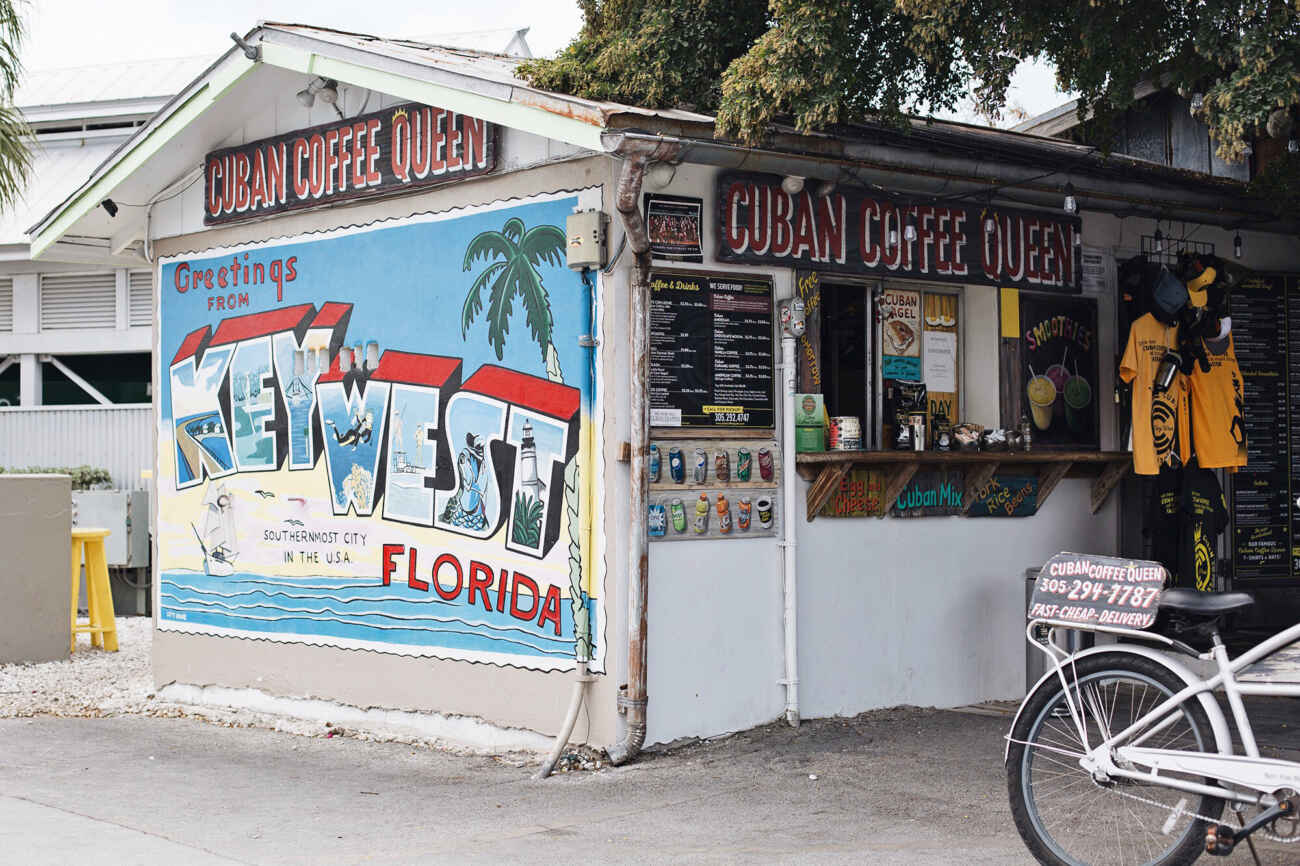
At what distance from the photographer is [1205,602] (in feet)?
17.1

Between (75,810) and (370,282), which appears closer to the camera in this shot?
(75,810)

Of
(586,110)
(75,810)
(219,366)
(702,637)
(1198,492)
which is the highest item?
(586,110)

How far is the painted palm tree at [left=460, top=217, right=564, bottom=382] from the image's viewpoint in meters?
8.18

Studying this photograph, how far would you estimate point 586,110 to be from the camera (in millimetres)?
7301

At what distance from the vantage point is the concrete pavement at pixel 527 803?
20.1ft

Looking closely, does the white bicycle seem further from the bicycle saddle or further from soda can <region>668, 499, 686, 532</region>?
soda can <region>668, 499, 686, 532</region>

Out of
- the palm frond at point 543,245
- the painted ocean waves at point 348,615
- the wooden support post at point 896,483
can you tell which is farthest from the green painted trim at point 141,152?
the wooden support post at point 896,483

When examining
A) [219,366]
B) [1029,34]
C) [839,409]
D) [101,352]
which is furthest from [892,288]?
[101,352]

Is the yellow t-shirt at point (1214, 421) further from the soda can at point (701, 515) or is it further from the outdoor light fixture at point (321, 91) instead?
the outdoor light fixture at point (321, 91)

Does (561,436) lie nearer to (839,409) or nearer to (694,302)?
(694,302)

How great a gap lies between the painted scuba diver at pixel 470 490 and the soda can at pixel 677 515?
48.2 inches

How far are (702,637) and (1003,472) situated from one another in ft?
8.25

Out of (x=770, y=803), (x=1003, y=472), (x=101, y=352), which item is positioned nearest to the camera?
(x=770, y=803)

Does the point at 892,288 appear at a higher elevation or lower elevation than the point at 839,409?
higher
